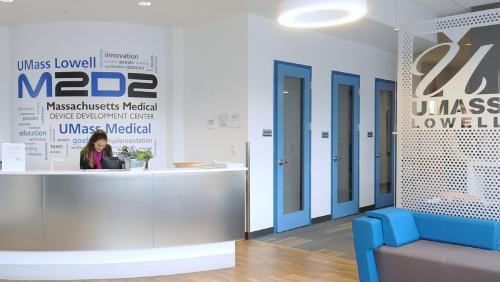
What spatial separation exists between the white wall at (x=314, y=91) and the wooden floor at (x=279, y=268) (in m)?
0.95

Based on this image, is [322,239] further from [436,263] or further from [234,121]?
[436,263]

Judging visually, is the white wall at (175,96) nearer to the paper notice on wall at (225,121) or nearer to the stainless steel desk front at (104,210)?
the paper notice on wall at (225,121)

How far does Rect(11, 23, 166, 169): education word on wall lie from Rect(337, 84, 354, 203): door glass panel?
11.5ft

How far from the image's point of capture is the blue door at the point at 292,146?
659 cm

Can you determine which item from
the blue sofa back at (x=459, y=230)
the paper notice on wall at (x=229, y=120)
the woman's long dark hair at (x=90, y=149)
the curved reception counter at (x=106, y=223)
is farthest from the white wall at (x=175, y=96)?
the blue sofa back at (x=459, y=230)

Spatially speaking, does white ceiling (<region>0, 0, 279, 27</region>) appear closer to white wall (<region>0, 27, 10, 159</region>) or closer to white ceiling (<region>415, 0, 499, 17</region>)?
white wall (<region>0, 27, 10, 159</region>)

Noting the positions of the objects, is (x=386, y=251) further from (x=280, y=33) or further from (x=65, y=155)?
(x=65, y=155)

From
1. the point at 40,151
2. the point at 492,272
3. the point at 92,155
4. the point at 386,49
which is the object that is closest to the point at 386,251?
the point at 492,272

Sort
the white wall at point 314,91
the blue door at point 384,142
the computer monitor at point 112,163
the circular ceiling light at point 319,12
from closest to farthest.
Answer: the circular ceiling light at point 319,12 < the computer monitor at point 112,163 < the white wall at point 314,91 < the blue door at point 384,142

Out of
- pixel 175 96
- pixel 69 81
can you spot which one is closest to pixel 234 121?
pixel 175 96

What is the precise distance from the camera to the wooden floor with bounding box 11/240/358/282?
445 cm

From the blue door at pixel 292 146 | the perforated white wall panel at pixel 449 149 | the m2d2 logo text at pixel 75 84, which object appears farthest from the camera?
the m2d2 logo text at pixel 75 84

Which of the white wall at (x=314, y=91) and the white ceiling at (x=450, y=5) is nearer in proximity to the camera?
the white wall at (x=314, y=91)

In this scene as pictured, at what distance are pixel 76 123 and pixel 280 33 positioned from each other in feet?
11.2
